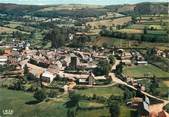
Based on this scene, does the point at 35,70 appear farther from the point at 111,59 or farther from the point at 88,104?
the point at 88,104

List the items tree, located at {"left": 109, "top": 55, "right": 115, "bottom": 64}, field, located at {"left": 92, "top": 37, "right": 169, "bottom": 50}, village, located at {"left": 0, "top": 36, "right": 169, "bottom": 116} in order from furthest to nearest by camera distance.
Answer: tree, located at {"left": 109, "top": 55, "right": 115, "bottom": 64} < field, located at {"left": 92, "top": 37, "right": 169, "bottom": 50} < village, located at {"left": 0, "top": 36, "right": 169, "bottom": 116}

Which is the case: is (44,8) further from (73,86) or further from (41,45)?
(73,86)

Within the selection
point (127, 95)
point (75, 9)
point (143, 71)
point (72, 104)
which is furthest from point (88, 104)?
point (75, 9)

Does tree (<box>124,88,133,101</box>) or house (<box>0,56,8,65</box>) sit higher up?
house (<box>0,56,8,65</box>)

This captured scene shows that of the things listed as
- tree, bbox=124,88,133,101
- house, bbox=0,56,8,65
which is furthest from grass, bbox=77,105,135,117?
house, bbox=0,56,8,65

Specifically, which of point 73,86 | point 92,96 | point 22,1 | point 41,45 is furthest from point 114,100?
point 41,45

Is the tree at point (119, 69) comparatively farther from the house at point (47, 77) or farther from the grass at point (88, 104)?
the grass at point (88, 104)

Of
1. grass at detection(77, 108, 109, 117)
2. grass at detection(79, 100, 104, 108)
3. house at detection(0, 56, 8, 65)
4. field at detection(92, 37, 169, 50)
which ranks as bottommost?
grass at detection(77, 108, 109, 117)

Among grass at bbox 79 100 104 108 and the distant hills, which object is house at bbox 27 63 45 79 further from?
the distant hills
